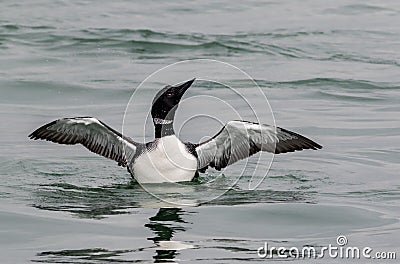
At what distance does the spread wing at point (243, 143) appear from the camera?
13211mm

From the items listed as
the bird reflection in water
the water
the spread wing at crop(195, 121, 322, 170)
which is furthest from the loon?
the bird reflection in water

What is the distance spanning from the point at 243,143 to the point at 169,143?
0.93 meters

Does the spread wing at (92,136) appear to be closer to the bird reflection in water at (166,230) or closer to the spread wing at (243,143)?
the spread wing at (243,143)

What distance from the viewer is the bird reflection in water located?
1073 centimetres

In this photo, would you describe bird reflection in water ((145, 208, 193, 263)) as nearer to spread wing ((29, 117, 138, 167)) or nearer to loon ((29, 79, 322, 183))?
loon ((29, 79, 322, 183))

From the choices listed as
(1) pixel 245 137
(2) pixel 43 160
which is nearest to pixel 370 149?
(1) pixel 245 137

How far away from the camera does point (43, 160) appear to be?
48.3 feet

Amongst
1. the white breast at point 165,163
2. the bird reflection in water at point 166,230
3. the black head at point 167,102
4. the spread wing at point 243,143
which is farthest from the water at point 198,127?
the black head at point 167,102

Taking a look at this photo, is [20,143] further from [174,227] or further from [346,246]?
[346,246]

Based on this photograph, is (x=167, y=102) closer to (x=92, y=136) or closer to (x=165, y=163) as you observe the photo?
(x=165, y=163)

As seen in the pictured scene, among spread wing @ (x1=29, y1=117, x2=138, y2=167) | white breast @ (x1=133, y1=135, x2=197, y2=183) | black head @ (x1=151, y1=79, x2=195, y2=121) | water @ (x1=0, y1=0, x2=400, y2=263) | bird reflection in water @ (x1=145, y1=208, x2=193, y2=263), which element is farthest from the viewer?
spread wing @ (x1=29, y1=117, x2=138, y2=167)

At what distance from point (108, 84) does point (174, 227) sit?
26.2 ft

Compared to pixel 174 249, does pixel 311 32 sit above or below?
above

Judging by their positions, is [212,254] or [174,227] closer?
[212,254]
